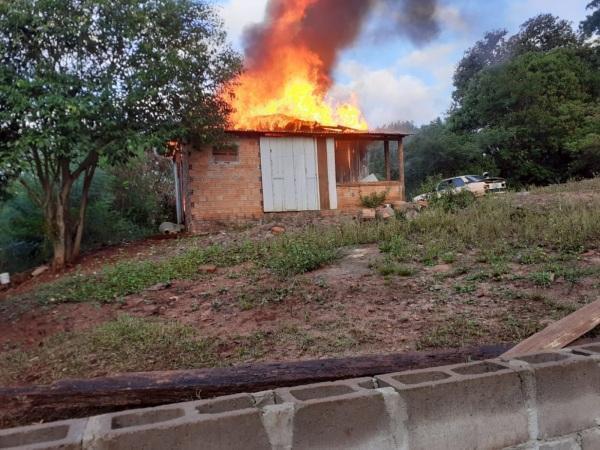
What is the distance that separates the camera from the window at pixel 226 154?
46.5 ft

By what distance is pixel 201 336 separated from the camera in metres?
4.62

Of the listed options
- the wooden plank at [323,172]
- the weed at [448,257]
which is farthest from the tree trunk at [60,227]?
the weed at [448,257]

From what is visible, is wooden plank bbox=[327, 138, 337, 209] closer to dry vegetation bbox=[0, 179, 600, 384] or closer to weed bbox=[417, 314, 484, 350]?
dry vegetation bbox=[0, 179, 600, 384]

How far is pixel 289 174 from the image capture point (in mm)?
14938

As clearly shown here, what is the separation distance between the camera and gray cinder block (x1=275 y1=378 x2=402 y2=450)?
194cm

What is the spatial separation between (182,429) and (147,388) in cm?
106

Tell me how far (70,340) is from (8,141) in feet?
17.5

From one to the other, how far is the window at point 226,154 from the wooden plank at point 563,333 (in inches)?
467

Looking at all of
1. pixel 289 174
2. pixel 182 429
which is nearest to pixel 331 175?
pixel 289 174

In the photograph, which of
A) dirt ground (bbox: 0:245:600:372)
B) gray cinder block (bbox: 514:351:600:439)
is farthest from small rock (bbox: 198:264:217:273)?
gray cinder block (bbox: 514:351:600:439)

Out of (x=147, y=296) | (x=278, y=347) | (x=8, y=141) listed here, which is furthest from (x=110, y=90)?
(x=278, y=347)

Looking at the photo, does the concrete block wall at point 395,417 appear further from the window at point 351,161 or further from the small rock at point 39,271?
the window at point 351,161

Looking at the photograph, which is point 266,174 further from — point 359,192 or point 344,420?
point 344,420

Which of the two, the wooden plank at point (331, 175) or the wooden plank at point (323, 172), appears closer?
the wooden plank at point (323, 172)
